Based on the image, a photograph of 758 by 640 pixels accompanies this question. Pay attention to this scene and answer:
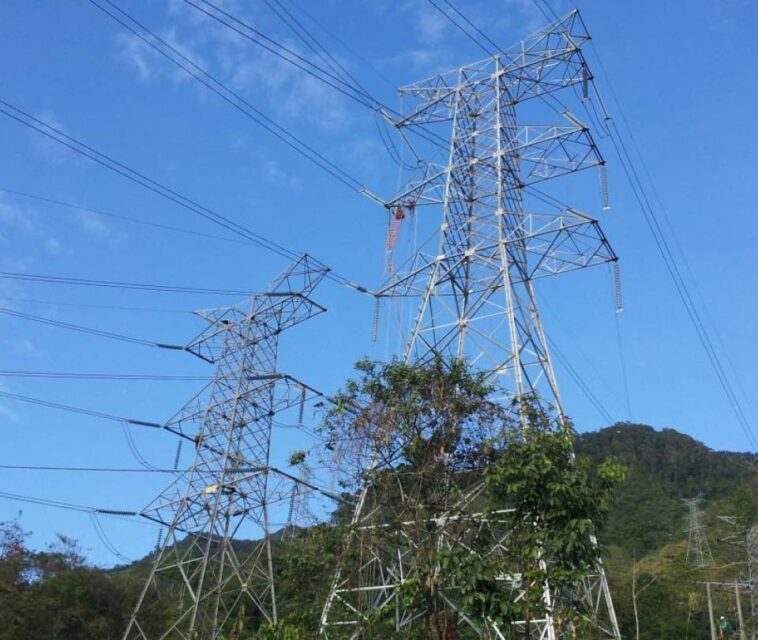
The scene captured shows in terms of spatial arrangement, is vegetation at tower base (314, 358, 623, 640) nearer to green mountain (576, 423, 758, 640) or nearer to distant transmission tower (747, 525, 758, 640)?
green mountain (576, 423, 758, 640)

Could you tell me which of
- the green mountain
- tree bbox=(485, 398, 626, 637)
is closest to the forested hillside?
the green mountain

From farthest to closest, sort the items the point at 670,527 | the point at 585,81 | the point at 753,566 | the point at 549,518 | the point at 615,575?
the point at 670,527 → the point at 615,575 → the point at 753,566 → the point at 585,81 → the point at 549,518

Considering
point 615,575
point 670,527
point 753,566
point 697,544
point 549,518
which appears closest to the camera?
point 549,518

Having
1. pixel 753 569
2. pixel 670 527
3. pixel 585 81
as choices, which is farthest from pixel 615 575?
pixel 585 81

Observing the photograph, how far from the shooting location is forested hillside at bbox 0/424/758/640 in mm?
15406

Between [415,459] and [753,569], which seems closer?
[415,459]

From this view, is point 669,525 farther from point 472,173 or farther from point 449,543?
point 449,543

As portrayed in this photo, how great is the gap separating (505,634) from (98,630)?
2622 cm

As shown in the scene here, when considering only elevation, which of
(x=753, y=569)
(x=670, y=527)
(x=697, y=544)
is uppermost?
(x=670, y=527)

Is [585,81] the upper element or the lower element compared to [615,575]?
upper

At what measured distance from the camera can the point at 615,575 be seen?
53094mm

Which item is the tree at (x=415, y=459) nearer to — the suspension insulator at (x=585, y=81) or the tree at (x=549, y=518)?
the tree at (x=549, y=518)

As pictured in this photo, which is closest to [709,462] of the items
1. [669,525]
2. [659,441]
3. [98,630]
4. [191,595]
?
[659,441]

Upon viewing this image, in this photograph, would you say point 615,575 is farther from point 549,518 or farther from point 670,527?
point 549,518
